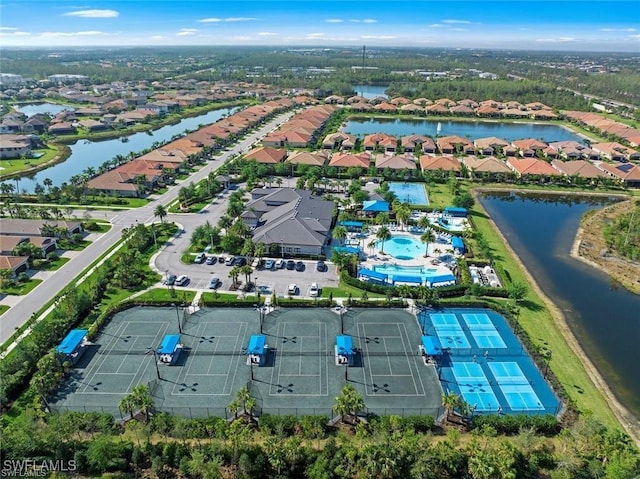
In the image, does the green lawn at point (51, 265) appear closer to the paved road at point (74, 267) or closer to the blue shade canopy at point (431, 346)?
the paved road at point (74, 267)

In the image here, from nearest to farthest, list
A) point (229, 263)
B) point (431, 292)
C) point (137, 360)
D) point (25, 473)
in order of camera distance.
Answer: point (25, 473) < point (137, 360) < point (431, 292) < point (229, 263)

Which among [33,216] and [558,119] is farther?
[558,119]

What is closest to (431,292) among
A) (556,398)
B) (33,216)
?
(556,398)

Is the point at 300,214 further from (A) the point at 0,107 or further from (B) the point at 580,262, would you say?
(A) the point at 0,107

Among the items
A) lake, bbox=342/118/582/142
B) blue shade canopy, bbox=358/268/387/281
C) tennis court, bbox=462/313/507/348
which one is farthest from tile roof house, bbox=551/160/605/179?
blue shade canopy, bbox=358/268/387/281

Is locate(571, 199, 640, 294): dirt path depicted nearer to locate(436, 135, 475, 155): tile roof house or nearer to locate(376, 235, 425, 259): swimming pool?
locate(376, 235, 425, 259): swimming pool

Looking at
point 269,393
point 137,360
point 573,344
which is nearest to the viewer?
point 269,393

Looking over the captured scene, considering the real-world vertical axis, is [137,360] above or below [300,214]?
below

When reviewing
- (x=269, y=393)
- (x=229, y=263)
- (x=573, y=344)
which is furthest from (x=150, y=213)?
(x=573, y=344)
